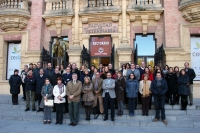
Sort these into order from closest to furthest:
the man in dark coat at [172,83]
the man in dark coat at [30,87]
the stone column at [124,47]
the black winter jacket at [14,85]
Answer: the man in dark coat at [172,83] < the man in dark coat at [30,87] < the black winter jacket at [14,85] < the stone column at [124,47]

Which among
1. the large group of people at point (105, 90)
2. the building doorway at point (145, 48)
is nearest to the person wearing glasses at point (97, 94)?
the large group of people at point (105, 90)

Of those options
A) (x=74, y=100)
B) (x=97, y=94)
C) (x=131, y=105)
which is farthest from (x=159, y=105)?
(x=74, y=100)

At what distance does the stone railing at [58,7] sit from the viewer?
12689 mm

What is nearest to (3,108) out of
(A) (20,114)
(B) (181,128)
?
(A) (20,114)

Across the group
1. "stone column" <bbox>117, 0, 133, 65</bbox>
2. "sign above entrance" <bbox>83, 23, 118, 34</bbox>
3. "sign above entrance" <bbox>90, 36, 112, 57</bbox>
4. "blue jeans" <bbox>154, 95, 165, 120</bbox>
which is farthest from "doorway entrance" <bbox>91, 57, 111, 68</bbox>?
"blue jeans" <bbox>154, 95, 165, 120</bbox>

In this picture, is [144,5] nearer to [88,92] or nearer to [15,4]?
[88,92]

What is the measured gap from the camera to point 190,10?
1090 cm

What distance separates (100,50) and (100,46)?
29 centimetres

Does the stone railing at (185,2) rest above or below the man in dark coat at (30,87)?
above

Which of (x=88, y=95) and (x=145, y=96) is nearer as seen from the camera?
(x=88, y=95)

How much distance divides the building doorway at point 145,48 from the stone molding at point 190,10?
2.37m

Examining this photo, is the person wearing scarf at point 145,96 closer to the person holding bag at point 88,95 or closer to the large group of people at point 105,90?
the large group of people at point 105,90

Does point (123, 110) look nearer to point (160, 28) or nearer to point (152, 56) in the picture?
point (152, 56)

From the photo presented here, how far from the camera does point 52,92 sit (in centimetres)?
726
